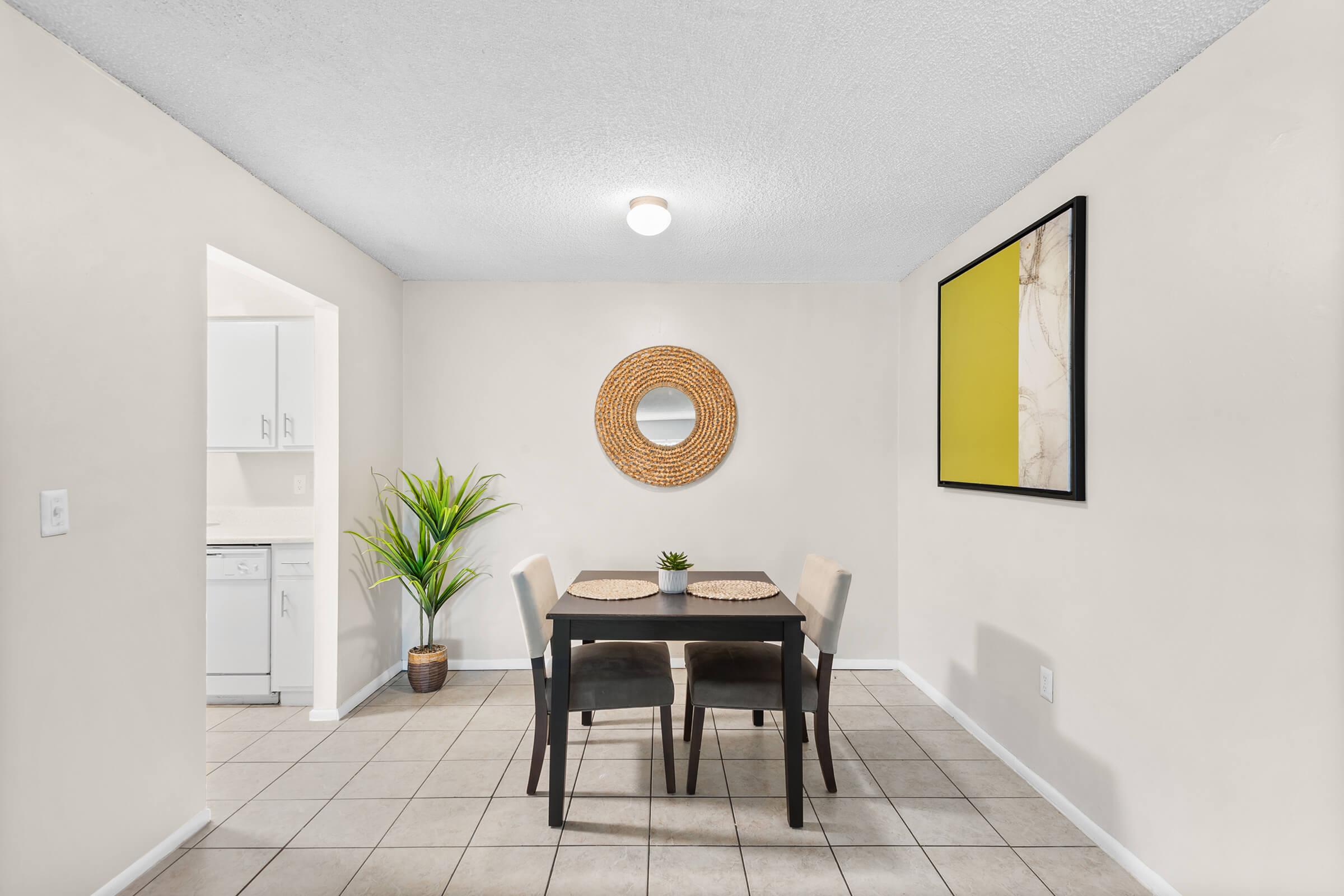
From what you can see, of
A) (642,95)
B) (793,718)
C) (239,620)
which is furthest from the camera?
(239,620)

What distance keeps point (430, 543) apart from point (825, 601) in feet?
8.07

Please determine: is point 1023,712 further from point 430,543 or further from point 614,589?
point 430,543

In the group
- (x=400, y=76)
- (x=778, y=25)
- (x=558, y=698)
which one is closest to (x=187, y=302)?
(x=400, y=76)

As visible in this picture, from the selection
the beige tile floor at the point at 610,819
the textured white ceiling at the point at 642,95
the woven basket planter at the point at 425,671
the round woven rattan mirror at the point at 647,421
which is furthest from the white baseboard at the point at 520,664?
the textured white ceiling at the point at 642,95

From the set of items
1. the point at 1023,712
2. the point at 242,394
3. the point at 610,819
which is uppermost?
the point at 242,394

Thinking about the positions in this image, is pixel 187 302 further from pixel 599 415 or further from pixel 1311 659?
pixel 1311 659

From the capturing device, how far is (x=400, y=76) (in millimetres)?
1961

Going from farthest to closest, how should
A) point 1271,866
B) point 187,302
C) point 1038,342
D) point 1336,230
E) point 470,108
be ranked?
point 1038,342 → point 187,302 → point 470,108 → point 1271,866 → point 1336,230

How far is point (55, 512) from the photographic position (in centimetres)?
180

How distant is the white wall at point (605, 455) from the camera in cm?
421

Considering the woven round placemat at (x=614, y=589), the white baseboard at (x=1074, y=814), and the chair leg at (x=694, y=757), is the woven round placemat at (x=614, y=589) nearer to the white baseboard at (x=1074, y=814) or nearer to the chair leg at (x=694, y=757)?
the chair leg at (x=694, y=757)

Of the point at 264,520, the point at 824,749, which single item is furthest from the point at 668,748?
the point at 264,520

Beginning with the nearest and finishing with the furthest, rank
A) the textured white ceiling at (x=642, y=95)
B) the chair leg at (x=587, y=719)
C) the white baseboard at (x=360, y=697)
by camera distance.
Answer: the textured white ceiling at (x=642, y=95) → the chair leg at (x=587, y=719) → the white baseboard at (x=360, y=697)

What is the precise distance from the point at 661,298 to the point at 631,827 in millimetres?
2870
